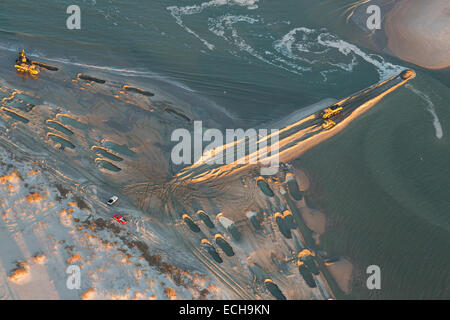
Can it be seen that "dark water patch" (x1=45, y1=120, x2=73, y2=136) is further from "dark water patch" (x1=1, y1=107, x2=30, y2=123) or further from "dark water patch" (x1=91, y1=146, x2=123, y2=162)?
"dark water patch" (x1=91, y1=146, x2=123, y2=162)

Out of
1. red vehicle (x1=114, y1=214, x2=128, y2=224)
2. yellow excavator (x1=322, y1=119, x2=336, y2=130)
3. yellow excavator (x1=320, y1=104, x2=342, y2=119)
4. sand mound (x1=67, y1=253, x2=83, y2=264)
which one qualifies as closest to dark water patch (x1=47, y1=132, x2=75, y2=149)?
red vehicle (x1=114, y1=214, x2=128, y2=224)

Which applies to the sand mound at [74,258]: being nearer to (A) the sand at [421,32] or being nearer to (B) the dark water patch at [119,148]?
(B) the dark water patch at [119,148]

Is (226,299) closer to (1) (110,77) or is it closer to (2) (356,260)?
(2) (356,260)

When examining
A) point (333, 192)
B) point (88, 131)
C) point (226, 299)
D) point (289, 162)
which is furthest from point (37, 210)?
point (333, 192)

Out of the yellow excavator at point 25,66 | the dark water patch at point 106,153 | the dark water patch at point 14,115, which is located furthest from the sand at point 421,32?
the dark water patch at point 14,115

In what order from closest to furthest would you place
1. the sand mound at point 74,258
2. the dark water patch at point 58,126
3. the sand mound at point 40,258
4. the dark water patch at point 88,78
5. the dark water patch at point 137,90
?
the sand mound at point 40,258 < the sand mound at point 74,258 < the dark water patch at point 58,126 < the dark water patch at point 137,90 < the dark water patch at point 88,78

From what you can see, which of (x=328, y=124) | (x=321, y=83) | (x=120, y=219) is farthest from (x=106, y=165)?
(x=321, y=83)
